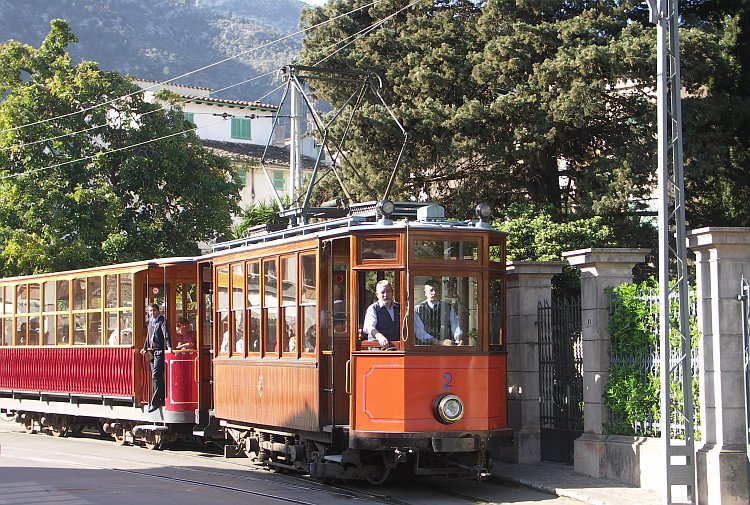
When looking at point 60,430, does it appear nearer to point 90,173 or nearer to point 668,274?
point 90,173

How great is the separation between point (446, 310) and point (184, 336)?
6.32 metres

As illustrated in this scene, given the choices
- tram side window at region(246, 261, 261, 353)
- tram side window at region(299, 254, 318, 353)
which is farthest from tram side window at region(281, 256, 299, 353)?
tram side window at region(246, 261, 261, 353)

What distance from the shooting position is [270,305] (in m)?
15.5

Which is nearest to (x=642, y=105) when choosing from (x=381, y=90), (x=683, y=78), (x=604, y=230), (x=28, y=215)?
(x=683, y=78)

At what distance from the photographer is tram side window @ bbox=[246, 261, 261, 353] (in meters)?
15.9

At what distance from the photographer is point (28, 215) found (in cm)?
2941

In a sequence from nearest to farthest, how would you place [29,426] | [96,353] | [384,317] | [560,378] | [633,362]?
[384,317], [633,362], [560,378], [96,353], [29,426]

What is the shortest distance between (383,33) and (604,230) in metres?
7.43

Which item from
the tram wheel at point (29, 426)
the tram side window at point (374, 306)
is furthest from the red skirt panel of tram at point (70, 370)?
the tram side window at point (374, 306)

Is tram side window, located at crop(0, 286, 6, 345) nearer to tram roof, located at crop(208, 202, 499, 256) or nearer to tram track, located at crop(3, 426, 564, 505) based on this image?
tram track, located at crop(3, 426, 564, 505)

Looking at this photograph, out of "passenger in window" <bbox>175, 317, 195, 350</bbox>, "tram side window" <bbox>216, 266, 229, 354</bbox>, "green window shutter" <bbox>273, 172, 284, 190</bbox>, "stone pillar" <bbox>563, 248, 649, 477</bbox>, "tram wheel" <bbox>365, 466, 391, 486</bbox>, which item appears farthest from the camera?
"green window shutter" <bbox>273, 172, 284, 190</bbox>

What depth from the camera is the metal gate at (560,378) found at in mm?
15938

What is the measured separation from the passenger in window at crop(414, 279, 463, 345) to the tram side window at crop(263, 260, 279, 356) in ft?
7.81

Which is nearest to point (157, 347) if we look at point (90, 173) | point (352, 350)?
point (352, 350)
